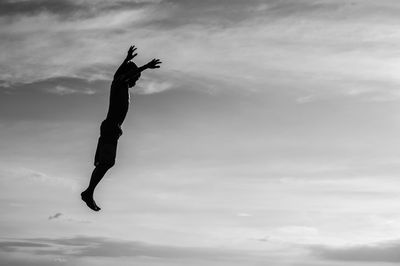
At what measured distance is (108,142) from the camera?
17500 millimetres

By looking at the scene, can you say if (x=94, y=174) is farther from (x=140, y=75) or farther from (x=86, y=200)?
(x=140, y=75)

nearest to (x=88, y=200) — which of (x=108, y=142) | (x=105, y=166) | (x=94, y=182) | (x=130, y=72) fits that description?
(x=94, y=182)

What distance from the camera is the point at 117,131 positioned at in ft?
57.4

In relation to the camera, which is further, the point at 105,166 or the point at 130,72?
the point at 105,166

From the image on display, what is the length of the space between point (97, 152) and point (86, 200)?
119cm

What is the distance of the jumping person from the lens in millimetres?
17177

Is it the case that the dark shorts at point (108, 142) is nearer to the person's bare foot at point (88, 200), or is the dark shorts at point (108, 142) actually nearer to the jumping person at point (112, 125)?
the jumping person at point (112, 125)

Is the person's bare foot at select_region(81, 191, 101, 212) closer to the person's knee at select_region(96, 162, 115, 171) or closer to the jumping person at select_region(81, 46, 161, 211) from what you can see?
the jumping person at select_region(81, 46, 161, 211)

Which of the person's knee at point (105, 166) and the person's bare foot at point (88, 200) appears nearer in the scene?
the person's knee at point (105, 166)

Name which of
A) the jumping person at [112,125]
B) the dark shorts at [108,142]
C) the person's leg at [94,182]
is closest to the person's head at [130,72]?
the jumping person at [112,125]

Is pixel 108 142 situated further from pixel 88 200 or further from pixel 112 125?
pixel 88 200

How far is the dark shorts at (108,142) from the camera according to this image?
57.3 ft

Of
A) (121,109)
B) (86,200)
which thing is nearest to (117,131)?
(121,109)

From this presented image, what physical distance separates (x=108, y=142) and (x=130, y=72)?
178 cm
